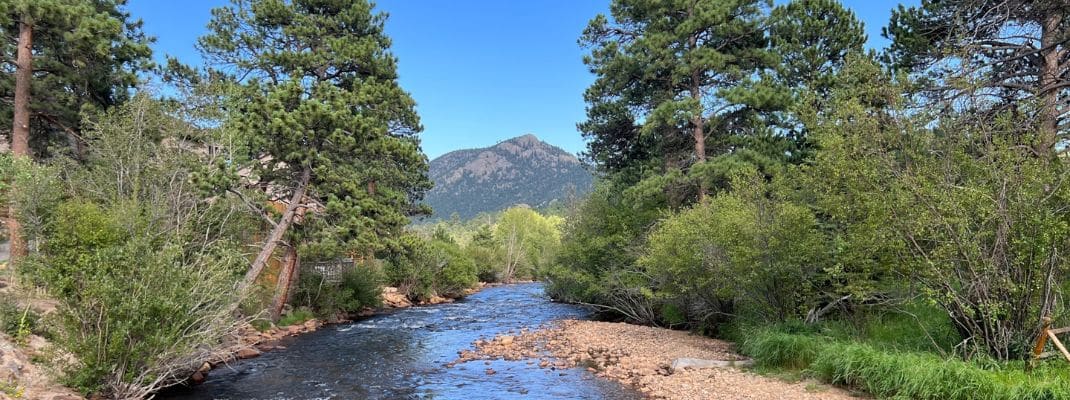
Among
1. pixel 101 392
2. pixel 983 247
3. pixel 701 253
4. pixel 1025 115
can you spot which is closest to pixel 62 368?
pixel 101 392

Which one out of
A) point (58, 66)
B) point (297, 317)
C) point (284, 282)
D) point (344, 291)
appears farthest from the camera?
point (344, 291)

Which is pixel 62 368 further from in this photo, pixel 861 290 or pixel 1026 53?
pixel 1026 53

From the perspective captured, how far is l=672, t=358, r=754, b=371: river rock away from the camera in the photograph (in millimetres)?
13898

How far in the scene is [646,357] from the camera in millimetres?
16078

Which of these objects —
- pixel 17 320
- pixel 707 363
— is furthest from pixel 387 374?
pixel 707 363

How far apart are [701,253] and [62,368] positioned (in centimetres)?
1498

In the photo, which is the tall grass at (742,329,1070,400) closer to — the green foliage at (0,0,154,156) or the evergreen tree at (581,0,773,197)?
the evergreen tree at (581,0,773,197)

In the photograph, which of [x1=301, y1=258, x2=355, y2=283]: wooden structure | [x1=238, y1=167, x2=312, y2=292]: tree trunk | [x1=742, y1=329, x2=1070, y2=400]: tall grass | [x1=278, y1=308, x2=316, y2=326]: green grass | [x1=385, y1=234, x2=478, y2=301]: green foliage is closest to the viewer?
[x1=742, y1=329, x2=1070, y2=400]: tall grass

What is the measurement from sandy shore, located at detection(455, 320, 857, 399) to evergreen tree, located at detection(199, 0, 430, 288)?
707 cm

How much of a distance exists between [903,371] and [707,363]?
5.05 meters

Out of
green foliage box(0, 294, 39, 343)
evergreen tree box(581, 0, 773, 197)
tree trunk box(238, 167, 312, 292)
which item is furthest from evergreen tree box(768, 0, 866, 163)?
green foliage box(0, 294, 39, 343)

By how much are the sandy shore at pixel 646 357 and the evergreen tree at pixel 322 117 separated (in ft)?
23.2

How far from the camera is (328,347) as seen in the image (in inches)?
768

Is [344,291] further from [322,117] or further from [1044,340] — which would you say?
[1044,340]
